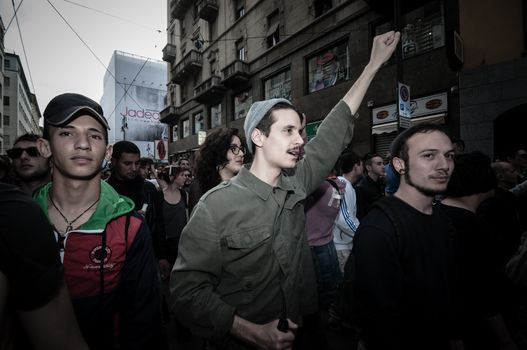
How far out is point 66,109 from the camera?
1.64 metres

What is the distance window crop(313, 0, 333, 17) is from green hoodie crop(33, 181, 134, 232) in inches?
605

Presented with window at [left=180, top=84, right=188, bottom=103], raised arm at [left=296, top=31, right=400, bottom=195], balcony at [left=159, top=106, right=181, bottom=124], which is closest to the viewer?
raised arm at [left=296, top=31, right=400, bottom=195]

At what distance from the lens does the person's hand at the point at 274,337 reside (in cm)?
134

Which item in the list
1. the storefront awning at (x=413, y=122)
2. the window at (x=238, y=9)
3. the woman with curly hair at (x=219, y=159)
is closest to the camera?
the woman with curly hair at (x=219, y=159)

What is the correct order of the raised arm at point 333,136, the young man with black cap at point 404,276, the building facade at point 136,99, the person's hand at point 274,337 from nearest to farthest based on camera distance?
the person's hand at point 274,337 < the young man with black cap at point 404,276 < the raised arm at point 333,136 < the building facade at point 136,99

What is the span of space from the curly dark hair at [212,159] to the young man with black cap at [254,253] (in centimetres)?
142

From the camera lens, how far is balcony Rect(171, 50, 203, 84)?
963 inches

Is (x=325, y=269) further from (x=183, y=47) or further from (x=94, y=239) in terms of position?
(x=183, y=47)

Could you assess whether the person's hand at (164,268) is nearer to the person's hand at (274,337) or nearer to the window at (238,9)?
the person's hand at (274,337)

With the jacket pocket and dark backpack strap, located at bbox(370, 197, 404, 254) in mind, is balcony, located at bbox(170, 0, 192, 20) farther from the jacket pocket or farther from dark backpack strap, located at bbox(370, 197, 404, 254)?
the jacket pocket

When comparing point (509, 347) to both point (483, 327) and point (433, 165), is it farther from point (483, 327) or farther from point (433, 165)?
point (433, 165)

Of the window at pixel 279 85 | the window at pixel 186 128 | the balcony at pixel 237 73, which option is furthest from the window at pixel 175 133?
the window at pixel 279 85

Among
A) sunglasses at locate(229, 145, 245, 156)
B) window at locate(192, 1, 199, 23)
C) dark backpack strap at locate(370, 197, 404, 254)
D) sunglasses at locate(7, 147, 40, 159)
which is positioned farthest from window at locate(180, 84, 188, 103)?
dark backpack strap at locate(370, 197, 404, 254)

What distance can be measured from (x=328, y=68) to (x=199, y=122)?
14895 millimetres
